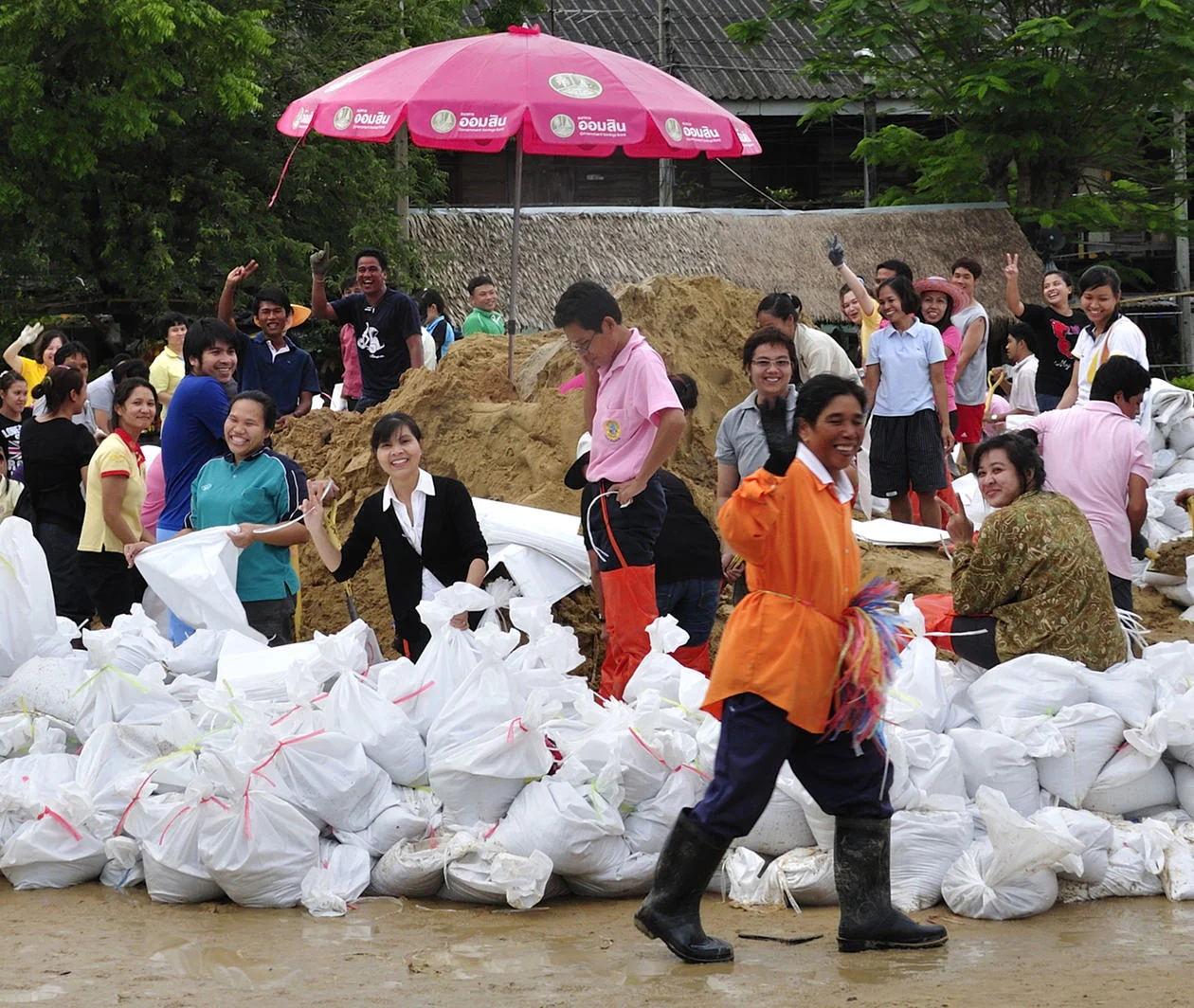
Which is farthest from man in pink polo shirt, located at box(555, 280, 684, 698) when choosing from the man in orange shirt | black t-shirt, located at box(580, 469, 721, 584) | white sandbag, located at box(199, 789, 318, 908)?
the man in orange shirt

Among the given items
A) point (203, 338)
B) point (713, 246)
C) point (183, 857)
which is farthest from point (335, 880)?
point (713, 246)

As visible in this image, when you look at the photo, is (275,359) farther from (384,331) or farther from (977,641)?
(977,641)

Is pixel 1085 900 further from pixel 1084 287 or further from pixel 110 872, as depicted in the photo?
pixel 1084 287

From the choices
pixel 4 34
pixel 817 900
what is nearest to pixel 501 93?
pixel 817 900

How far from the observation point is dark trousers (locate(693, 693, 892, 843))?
12.0ft

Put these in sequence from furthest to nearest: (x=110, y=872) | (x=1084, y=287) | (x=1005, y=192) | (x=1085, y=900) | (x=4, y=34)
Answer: (x=1005, y=192)
(x=4, y=34)
(x=1084, y=287)
(x=110, y=872)
(x=1085, y=900)

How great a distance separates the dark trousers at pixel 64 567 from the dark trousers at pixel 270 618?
1296mm

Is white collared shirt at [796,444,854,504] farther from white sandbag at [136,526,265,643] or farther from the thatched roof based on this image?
the thatched roof

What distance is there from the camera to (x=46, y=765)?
4.88 metres

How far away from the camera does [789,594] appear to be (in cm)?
373

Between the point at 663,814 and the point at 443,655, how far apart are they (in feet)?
2.98

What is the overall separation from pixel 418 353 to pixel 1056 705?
4.30 m

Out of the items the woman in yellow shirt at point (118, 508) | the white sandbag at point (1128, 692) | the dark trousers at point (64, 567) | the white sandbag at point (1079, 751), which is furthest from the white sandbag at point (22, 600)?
the white sandbag at point (1128, 692)

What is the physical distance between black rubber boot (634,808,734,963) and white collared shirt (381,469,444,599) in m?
1.77
